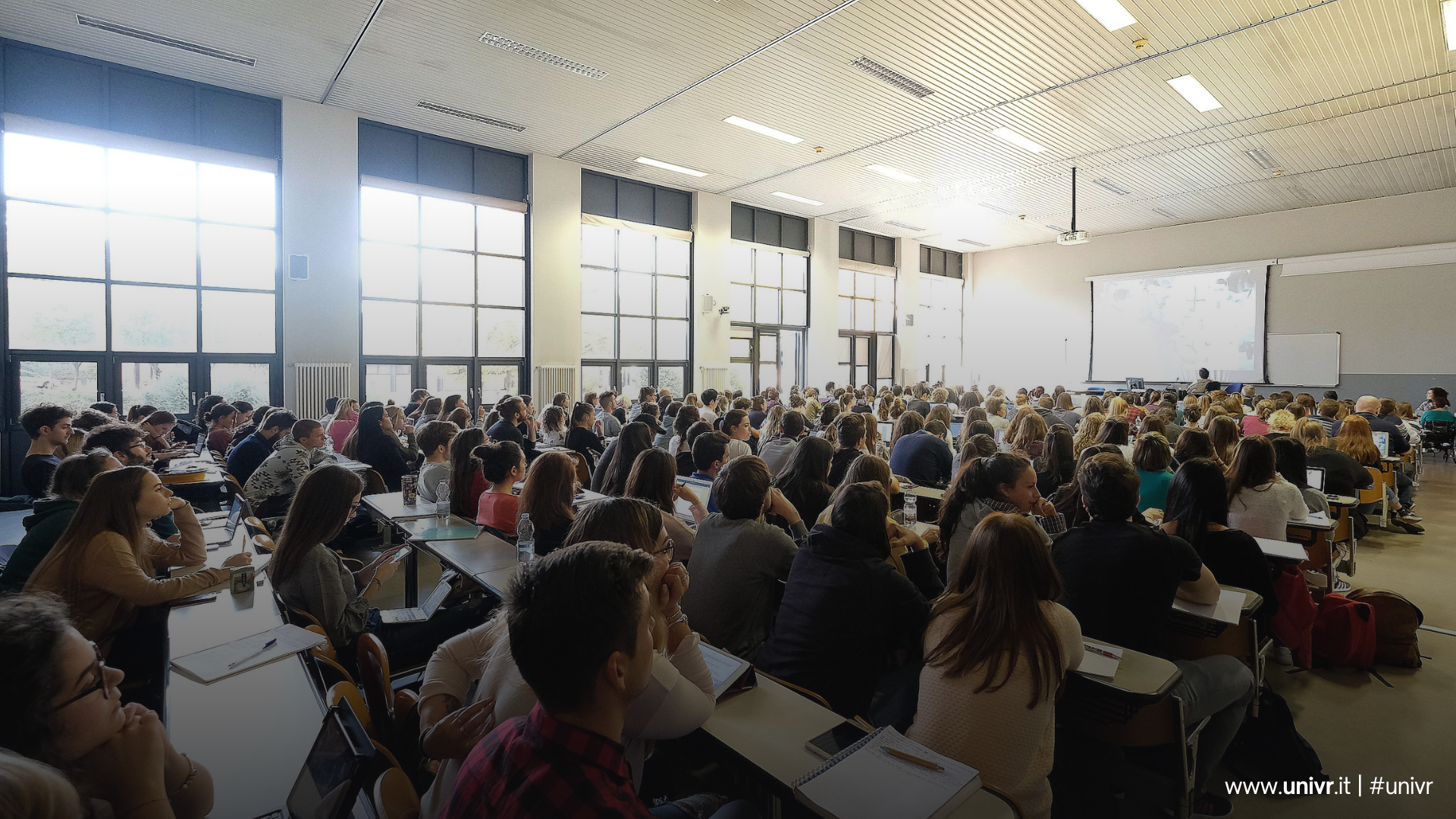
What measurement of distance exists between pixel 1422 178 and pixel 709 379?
42.9 ft

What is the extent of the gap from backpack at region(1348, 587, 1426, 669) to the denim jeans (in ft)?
6.55

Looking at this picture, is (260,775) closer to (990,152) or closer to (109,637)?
(109,637)

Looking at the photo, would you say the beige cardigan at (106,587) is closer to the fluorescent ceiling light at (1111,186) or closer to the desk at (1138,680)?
the desk at (1138,680)

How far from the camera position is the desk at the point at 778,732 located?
1548 mm

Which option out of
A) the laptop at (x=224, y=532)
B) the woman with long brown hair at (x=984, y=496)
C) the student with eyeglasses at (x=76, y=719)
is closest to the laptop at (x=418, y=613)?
the laptop at (x=224, y=532)

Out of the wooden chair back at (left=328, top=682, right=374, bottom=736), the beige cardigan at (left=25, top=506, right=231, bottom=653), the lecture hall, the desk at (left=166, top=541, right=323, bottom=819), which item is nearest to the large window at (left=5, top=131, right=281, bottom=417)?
the lecture hall

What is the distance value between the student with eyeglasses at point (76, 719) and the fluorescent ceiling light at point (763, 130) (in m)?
9.52

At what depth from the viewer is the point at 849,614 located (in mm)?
2240

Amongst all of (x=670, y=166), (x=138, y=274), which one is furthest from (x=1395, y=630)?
(x=138, y=274)

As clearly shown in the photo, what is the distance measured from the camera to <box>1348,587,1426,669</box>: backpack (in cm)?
370

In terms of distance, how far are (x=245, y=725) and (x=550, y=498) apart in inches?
62.3

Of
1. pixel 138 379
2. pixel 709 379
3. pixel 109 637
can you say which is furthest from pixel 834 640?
pixel 709 379

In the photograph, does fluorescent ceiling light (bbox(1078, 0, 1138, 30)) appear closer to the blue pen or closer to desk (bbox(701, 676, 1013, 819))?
desk (bbox(701, 676, 1013, 819))

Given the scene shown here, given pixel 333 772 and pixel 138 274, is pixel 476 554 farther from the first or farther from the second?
pixel 138 274
